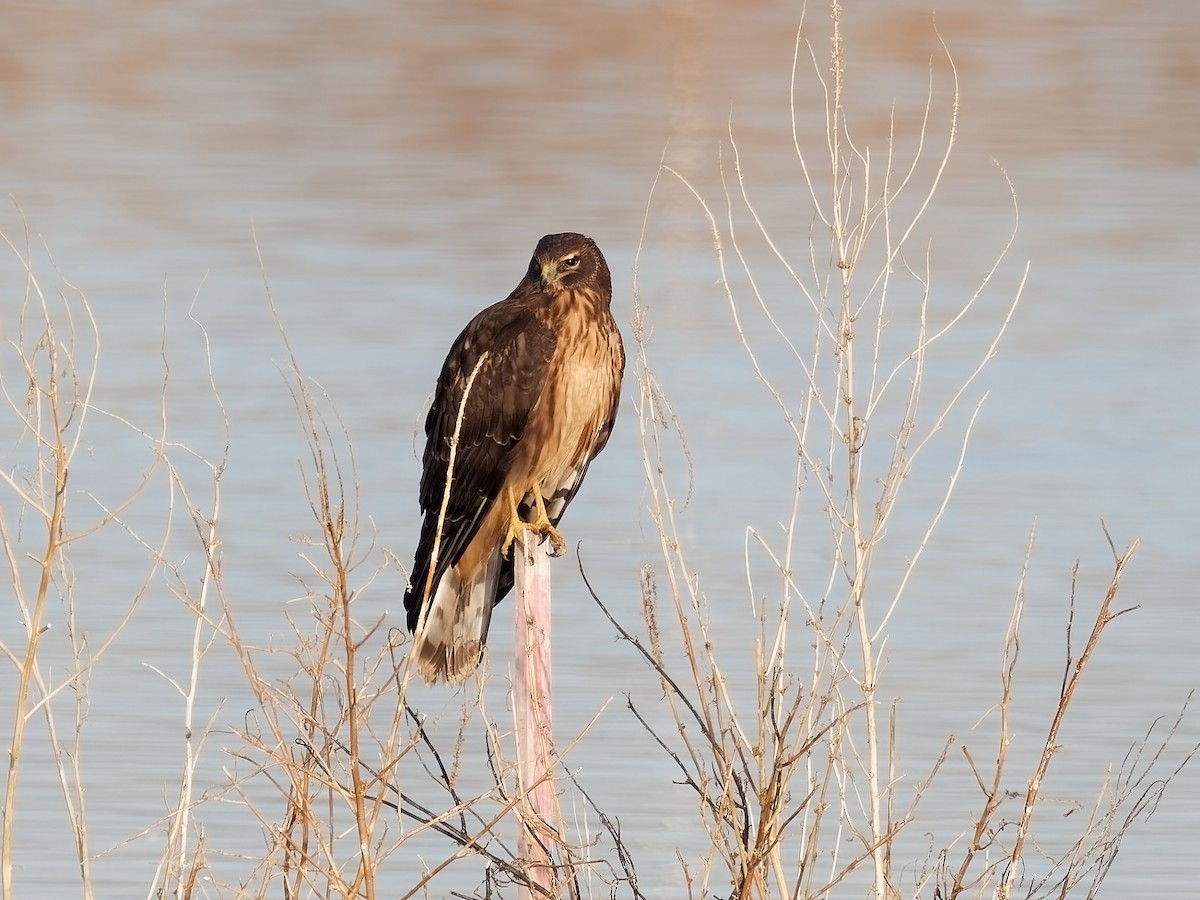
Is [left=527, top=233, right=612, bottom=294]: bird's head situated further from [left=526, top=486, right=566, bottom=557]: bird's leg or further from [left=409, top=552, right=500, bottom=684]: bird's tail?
[left=409, top=552, right=500, bottom=684]: bird's tail

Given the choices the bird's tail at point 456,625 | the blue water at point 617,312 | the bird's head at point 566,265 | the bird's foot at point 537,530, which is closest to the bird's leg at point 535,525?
the bird's foot at point 537,530

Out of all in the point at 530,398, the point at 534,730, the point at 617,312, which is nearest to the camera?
the point at 534,730

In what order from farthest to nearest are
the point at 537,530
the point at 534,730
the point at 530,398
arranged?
the point at 530,398 → the point at 537,530 → the point at 534,730

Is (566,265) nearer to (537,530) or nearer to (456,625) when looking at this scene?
(537,530)

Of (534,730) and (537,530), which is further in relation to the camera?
(537,530)

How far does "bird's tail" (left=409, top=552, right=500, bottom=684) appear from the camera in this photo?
4.88m

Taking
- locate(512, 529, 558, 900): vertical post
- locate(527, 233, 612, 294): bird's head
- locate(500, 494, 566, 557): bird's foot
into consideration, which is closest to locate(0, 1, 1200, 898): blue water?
locate(512, 529, 558, 900): vertical post

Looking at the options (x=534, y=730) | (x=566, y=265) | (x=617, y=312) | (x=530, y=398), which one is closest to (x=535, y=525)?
(x=530, y=398)

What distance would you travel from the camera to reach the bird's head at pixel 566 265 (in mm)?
5406

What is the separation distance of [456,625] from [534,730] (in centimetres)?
78

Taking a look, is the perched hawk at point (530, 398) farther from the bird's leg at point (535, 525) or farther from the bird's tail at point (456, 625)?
the bird's tail at point (456, 625)

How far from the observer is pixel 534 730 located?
420 centimetres

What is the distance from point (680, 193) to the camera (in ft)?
50.3

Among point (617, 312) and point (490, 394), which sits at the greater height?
point (617, 312)
